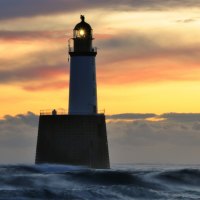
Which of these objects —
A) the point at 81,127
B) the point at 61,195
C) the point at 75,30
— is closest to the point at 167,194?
the point at 61,195

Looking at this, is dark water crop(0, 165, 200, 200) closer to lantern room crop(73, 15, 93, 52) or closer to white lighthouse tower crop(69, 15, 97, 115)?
white lighthouse tower crop(69, 15, 97, 115)

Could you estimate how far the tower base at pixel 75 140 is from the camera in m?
51.9

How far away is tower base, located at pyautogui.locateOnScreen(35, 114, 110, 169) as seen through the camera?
5188 centimetres

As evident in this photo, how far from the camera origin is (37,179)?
4669 cm

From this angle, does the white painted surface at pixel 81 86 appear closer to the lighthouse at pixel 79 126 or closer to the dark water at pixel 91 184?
the lighthouse at pixel 79 126

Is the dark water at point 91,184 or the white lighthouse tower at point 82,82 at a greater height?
the white lighthouse tower at point 82,82

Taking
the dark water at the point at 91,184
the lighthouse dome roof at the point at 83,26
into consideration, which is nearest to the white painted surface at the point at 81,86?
the lighthouse dome roof at the point at 83,26

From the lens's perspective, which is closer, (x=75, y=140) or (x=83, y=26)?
(x=75, y=140)

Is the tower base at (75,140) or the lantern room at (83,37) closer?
the tower base at (75,140)

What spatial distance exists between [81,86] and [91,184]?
7994 millimetres

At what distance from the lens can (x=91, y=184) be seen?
47719 mm

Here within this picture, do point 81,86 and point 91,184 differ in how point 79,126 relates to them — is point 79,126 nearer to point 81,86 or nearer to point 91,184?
point 81,86

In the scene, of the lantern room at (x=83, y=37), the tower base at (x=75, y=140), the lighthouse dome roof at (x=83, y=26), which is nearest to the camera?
the tower base at (x=75, y=140)

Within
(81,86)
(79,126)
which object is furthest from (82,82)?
(79,126)
